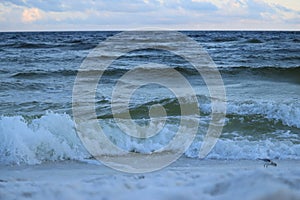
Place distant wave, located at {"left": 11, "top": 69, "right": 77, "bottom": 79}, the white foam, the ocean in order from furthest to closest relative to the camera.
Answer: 1. distant wave, located at {"left": 11, "top": 69, "right": 77, "bottom": 79}
2. the ocean
3. the white foam

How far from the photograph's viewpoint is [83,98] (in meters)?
8.97

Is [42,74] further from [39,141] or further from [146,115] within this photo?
[39,141]

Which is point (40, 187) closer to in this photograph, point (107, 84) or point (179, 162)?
point (179, 162)

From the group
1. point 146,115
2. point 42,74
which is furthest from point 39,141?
point 42,74

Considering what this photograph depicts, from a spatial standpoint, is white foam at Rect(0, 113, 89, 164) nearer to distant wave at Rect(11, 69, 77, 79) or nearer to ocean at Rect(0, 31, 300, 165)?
ocean at Rect(0, 31, 300, 165)

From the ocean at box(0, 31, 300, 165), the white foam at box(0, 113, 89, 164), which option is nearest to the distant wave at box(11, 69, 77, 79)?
the ocean at box(0, 31, 300, 165)

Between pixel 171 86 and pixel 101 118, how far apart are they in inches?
169

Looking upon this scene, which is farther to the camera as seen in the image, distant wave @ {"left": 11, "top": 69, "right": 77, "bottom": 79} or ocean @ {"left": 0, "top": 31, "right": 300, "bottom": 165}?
distant wave @ {"left": 11, "top": 69, "right": 77, "bottom": 79}

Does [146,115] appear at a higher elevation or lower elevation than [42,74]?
lower

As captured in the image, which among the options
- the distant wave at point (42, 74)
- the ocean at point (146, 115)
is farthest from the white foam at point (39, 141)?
the distant wave at point (42, 74)

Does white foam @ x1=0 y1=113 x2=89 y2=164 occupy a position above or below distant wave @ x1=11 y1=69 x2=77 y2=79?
below

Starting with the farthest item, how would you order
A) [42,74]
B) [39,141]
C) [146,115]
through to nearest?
[42,74] < [146,115] < [39,141]

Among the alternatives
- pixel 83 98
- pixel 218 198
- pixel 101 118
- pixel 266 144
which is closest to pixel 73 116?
pixel 101 118

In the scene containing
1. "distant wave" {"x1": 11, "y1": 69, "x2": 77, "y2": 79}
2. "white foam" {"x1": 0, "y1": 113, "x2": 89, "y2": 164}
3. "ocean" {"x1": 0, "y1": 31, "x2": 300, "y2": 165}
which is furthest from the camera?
"distant wave" {"x1": 11, "y1": 69, "x2": 77, "y2": 79}
